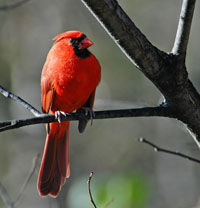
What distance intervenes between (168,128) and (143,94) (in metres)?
0.62

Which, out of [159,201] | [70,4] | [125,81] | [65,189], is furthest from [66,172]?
[70,4]

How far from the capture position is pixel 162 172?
245 inches

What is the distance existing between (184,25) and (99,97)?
4.63 meters

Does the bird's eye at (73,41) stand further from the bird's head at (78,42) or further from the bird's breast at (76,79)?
the bird's breast at (76,79)

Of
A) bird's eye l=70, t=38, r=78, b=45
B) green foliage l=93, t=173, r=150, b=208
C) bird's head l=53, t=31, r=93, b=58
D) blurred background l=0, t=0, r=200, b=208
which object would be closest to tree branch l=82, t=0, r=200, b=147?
green foliage l=93, t=173, r=150, b=208

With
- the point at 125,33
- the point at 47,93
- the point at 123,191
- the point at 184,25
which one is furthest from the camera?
the point at 47,93

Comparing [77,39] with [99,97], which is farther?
[99,97]

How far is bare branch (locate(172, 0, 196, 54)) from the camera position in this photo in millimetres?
1986

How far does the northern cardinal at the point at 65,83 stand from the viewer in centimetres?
319

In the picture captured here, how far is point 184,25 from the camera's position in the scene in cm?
203

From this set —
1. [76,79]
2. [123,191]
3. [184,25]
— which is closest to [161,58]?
[184,25]

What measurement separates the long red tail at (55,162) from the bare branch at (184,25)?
1671mm

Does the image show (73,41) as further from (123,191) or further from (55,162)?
(123,191)

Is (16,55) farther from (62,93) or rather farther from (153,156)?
(62,93)
